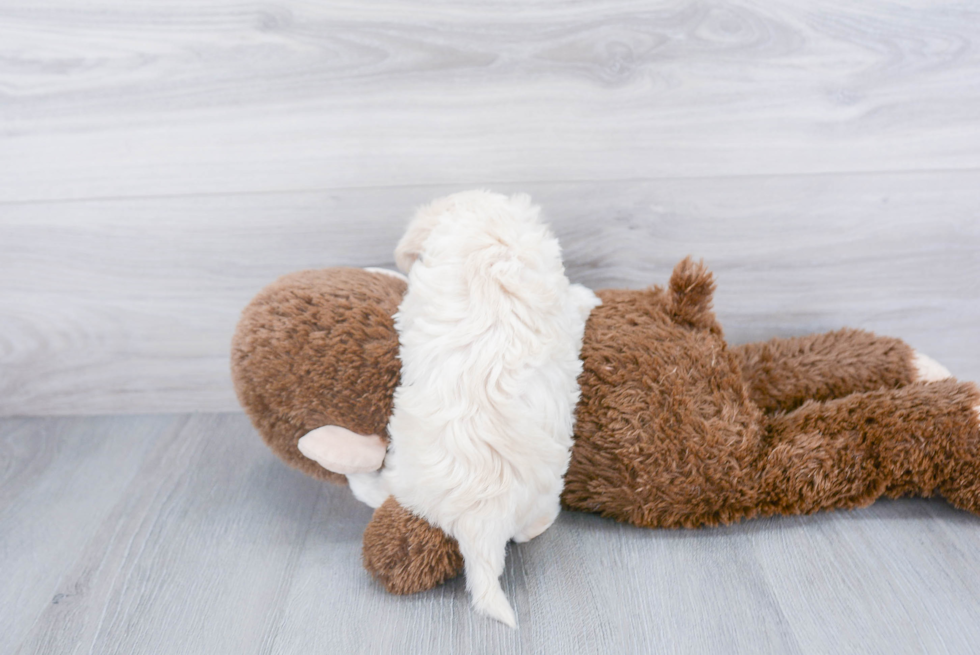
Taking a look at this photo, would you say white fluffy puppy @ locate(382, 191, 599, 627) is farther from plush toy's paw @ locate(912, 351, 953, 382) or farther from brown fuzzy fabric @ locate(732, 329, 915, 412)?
plush toy's paw @ locate(912, 351, 953, 382)

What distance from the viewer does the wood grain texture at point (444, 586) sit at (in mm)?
615

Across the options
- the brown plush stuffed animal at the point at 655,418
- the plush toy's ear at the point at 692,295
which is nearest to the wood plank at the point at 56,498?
the brown plush stuffed animal at the point at 655,418

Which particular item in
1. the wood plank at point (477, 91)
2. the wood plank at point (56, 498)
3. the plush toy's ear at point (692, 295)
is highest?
the wood plank at point (477, 91)

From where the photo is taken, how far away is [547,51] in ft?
2.58

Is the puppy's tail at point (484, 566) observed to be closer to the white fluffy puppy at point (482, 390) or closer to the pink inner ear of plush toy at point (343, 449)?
the white fluffy puppy at point (482, 390)

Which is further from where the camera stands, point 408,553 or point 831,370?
point 831,370

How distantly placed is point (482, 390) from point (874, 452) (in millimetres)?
431

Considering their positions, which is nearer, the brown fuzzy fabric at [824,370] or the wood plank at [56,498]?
the wood plank at [56,498]

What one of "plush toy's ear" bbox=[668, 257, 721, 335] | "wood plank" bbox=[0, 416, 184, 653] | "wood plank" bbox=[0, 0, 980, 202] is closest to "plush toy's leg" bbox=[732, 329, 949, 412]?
"plush toy's ear" bbox=[668, 257, 721, 335]

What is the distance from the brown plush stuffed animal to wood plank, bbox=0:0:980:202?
7.9 inches

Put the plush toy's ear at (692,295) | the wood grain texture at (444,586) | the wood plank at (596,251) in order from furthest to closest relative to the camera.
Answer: the wood plank at (596,251) → the plush toy's ear at (692,295) → the wood grain texture at (444,586)

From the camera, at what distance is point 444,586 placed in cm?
67

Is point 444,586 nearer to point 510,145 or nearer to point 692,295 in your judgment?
point 692,295

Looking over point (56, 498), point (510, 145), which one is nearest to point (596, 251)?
point (510, 145)
